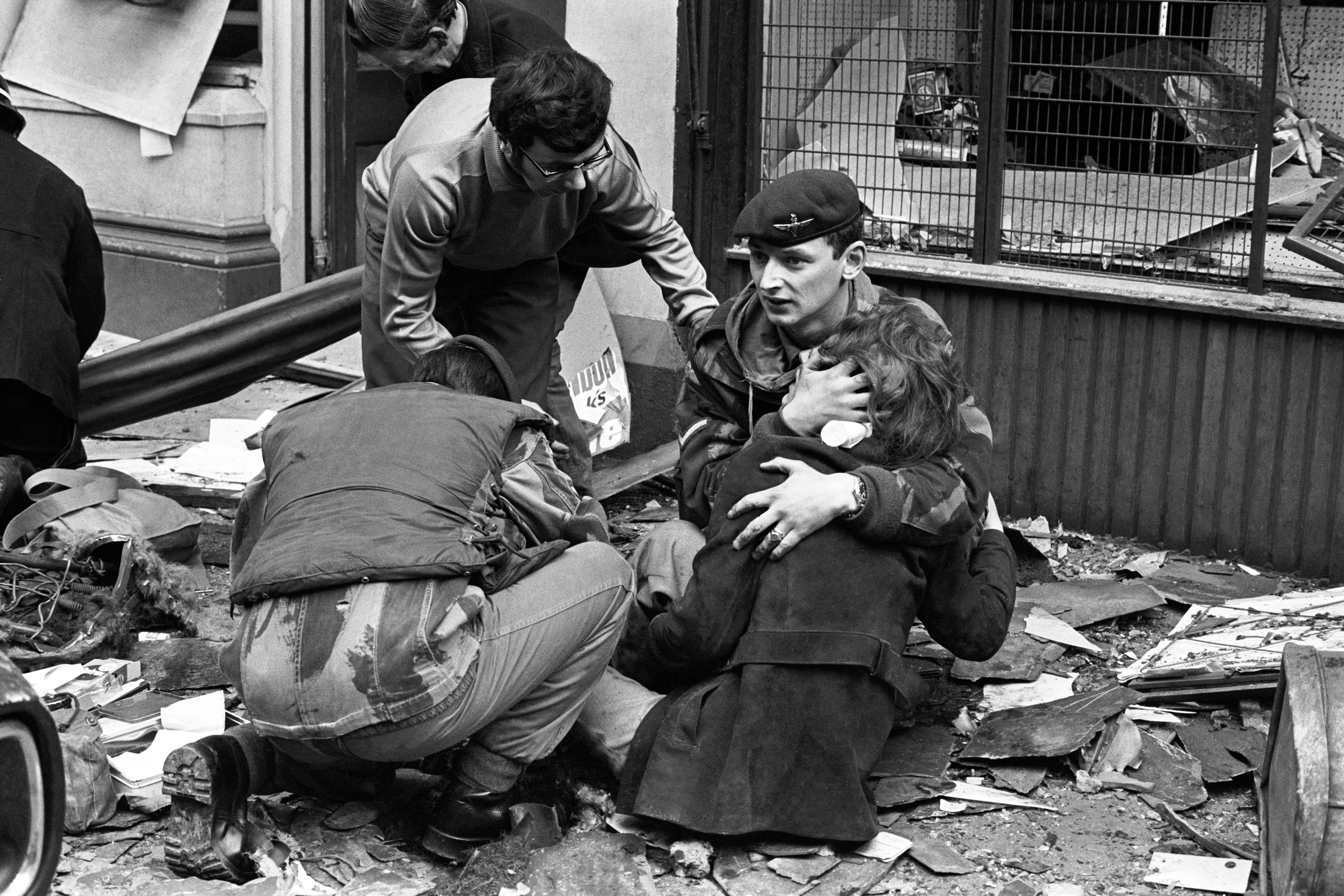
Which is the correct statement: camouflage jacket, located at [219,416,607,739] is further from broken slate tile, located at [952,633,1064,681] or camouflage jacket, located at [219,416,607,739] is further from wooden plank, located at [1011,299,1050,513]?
wooden plank, located at [1011,299,1050,513]

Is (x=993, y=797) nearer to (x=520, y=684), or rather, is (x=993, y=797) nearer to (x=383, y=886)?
(x=520, y=684)

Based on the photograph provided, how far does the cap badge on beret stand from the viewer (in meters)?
3.84

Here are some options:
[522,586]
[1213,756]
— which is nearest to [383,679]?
[522,586]

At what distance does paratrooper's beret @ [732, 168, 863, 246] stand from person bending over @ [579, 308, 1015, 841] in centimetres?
26

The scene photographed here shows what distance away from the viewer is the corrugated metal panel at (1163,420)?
17.2 feet

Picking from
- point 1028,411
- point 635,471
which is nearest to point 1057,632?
point 1028,411

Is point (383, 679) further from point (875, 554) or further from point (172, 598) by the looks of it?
point (172, 598)

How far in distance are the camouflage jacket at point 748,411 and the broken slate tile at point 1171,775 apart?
82cm

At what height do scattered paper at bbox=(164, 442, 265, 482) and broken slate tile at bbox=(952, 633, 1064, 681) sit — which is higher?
scattered paper at bbox=(164, 442, 265, 482)

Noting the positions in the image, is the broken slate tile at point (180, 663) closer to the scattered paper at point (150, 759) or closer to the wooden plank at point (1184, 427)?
the scattered paper at point (150, 759)

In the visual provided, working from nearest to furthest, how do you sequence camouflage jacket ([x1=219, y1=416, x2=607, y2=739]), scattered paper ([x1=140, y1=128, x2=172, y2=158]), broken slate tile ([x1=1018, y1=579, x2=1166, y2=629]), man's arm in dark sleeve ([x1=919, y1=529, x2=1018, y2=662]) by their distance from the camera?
camouflage jacket ([x1=219, y1=416, x2=607, y2=739])
man's arm in dark sleeve ([x1=919, y1=529, x2=1018, y2=662])
broken slate tile ([x1=1018, y1=579, x2=1166, y2=629])
scattered paper ([x1=140, y1=128, x2=172, y2=158])

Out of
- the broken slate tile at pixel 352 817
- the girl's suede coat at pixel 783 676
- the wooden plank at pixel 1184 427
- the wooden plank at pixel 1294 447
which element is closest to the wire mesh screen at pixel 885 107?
the wooden plank at pixel 1184 427

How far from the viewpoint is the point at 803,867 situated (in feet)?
11.5

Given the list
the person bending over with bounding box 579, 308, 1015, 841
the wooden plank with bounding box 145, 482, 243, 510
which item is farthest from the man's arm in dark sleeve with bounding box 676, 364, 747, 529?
the wooden plank with bounding box 145, 482, 243, 510
